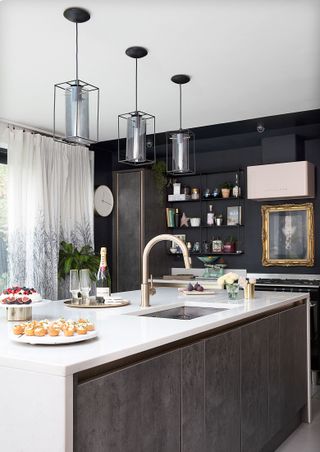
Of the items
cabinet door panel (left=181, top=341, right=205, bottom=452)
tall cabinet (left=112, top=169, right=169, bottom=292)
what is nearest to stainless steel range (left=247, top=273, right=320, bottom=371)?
tall cabinet (left=112, top=169, right=169, bottom=292)

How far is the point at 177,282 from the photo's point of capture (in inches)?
249

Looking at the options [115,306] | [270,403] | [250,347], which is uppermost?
[115,306]

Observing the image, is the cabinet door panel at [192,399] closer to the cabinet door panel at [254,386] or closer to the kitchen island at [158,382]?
the kitchen island at [158,382]

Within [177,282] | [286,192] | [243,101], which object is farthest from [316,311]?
[243,101]

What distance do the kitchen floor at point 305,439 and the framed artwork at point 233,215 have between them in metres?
2.89

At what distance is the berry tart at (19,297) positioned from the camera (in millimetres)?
2379

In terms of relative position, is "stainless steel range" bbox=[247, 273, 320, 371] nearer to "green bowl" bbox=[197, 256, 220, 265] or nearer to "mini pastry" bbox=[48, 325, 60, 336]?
"green bowl" bbox=[197, 256, 220, 265]

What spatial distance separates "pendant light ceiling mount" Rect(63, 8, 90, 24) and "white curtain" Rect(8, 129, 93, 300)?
268 cm

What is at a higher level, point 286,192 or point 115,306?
point 286,192

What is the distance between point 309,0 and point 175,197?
4171mm

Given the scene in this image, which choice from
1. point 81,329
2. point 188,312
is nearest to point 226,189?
point 188,312

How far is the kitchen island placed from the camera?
5.04 ft

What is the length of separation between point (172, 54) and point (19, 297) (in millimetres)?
2065

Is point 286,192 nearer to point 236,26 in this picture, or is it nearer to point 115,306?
point 236,26
